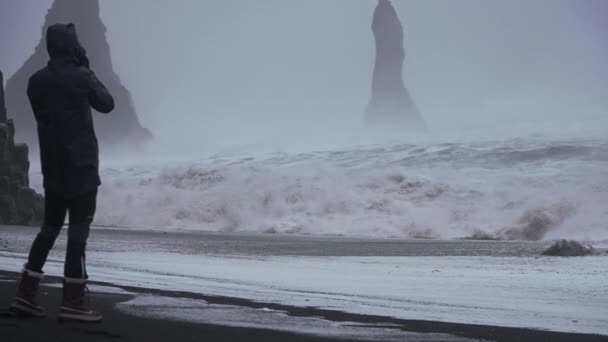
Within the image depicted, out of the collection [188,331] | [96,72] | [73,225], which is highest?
[96,72]

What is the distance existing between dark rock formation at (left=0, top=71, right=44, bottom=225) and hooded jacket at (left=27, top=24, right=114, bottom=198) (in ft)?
71.3

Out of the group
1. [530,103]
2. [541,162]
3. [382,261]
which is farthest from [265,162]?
[530,103]

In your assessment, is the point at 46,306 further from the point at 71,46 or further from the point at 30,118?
the point at 30,118

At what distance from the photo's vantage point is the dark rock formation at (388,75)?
12825 centimetres

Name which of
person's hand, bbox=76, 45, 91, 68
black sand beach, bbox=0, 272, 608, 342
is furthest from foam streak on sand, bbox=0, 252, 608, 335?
person's hand, bbox=76, 45, 91, 68

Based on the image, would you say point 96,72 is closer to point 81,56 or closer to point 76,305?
point 81,56

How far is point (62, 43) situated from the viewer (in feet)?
A: 16.5

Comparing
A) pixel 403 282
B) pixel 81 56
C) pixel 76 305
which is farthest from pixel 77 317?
pixel 403 282

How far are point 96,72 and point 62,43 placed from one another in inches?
4739

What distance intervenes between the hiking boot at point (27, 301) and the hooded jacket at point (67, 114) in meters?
0.50

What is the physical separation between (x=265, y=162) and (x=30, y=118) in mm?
67781

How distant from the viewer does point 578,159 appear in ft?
135

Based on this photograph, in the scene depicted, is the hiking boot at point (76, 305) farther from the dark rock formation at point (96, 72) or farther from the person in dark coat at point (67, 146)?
the dark rock formation at point (96, 72)

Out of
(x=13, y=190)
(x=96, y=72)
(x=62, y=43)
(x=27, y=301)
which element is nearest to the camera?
(x=27, y=301)
